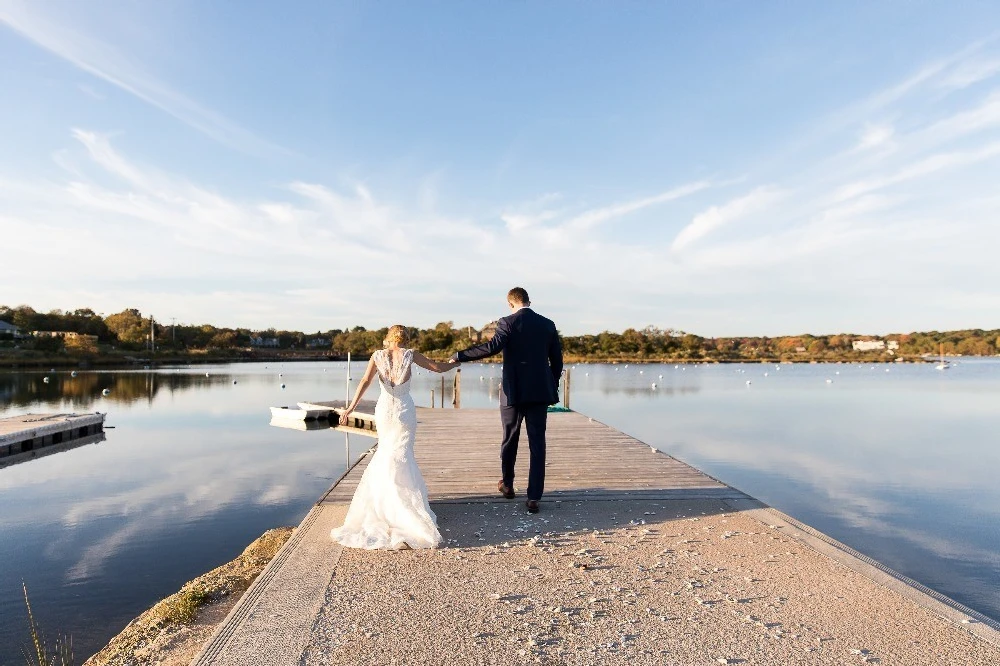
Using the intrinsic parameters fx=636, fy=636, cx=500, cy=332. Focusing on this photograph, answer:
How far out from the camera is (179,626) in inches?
185

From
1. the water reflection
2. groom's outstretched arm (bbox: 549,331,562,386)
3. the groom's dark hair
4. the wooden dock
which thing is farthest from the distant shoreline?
the groom's dark hair

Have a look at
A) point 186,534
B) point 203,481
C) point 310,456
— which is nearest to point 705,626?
point 186,534

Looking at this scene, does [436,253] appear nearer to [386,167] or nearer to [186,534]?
[386,167]

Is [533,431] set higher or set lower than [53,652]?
higher

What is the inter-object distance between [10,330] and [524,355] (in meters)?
89.0

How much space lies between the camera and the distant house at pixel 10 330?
2810 inches

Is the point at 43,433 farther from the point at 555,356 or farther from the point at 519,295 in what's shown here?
the point at 555,356

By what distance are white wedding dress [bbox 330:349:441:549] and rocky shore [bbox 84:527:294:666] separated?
118 cm

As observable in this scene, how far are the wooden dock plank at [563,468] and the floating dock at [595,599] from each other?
0.63 meters

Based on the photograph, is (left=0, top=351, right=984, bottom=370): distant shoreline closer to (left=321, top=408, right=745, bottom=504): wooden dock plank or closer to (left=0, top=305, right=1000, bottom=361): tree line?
(left=0, top=305, right=1000, bottom=361): tree line

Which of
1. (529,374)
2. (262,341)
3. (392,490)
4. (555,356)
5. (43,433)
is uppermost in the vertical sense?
(262,341)

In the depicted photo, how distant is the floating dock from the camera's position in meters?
2.89

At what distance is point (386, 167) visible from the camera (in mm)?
21688

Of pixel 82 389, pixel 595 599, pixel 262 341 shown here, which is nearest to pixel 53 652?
pixel 595 599
